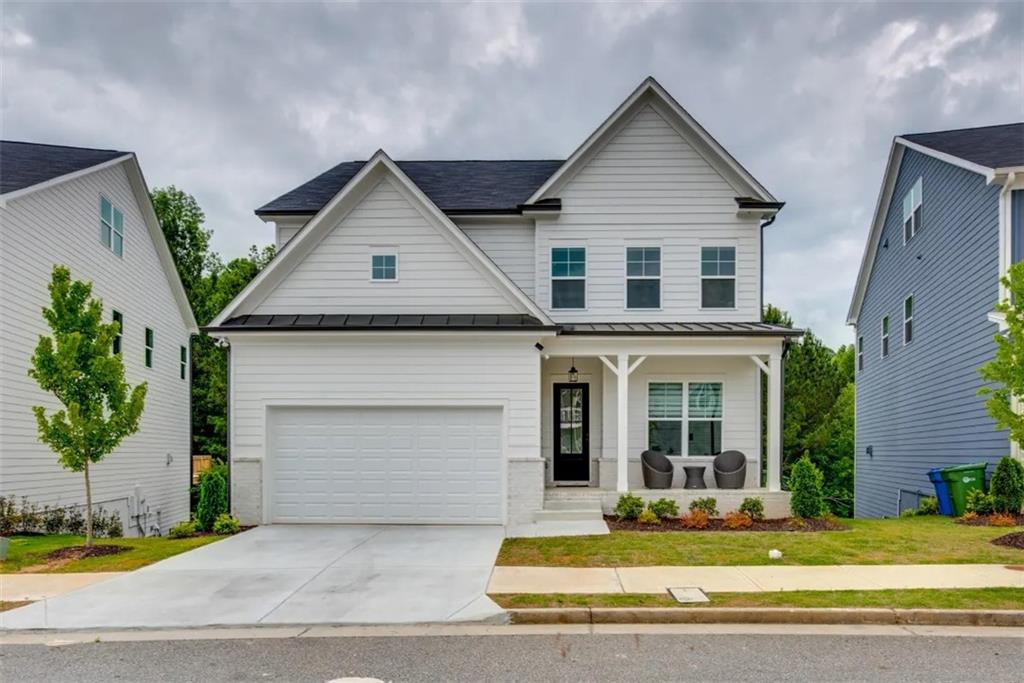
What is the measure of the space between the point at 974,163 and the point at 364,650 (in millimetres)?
14135

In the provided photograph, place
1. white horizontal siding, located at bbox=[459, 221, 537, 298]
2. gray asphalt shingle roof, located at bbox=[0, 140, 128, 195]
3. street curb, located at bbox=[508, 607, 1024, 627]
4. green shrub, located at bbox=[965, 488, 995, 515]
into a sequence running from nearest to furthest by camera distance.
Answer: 1. street curb, located at bbox=[508, 607, 1024, 627]
2. green shrub, located at bbox=[965, 488, 995, 515]
3. gray asphalt shingle roof, located at bbox=[0, 140, 128, 195]
4. white horizontal siding, located at bbox=[459, 221, 537, 298]

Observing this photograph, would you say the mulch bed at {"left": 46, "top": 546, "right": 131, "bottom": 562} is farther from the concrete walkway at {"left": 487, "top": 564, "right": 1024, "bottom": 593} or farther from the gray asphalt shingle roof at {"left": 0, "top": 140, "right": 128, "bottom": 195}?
the gray asphalt shingle roof at {"left": 0, "top": 140, "right": 128, "bottom": 195}

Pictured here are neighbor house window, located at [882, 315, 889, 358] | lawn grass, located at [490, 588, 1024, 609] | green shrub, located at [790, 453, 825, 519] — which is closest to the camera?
lawn grass, located at [490, 588, 1024, 609]

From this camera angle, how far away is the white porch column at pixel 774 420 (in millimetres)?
13156

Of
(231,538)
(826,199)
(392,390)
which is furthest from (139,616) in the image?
(826,199)

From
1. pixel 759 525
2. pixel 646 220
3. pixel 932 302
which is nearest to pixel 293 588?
pixel 759 525

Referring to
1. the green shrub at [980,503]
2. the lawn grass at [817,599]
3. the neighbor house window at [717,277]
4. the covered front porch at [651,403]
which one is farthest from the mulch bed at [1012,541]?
the neighbor house window at [717,277]

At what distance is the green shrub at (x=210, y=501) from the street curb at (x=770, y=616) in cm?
750

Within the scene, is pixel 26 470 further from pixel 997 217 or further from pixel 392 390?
pixel 997 217

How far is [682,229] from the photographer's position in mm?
15078

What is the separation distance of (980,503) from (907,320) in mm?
7289

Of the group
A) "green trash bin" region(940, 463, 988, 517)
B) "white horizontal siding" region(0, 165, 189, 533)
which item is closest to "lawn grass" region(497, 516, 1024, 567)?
"green trash bin" region(940, 463, 988, 517)

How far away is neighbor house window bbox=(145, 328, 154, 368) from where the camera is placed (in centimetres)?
1844

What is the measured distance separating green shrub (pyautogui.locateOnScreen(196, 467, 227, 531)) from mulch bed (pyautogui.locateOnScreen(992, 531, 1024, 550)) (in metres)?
11.9
